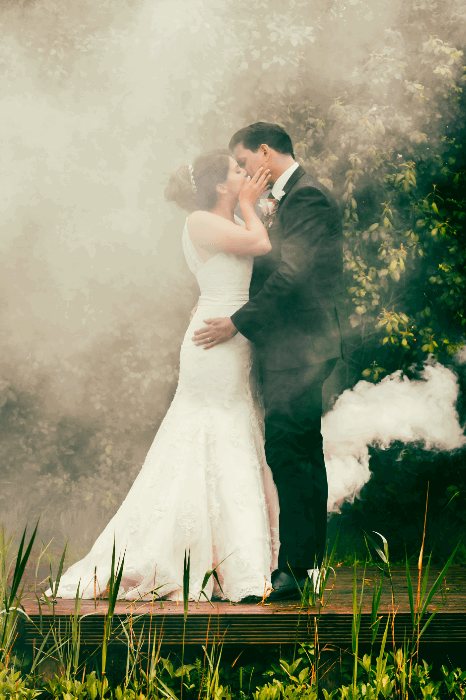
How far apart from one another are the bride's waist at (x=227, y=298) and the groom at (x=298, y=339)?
0.10m

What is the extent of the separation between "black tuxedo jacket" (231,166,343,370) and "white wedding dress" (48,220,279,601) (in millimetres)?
155

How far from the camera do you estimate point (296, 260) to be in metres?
2.15

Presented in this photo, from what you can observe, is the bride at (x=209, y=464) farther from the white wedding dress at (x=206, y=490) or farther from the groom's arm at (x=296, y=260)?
the groom's arm at (x=296, y=260)

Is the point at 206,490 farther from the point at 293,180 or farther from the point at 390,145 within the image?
the point at 390,145

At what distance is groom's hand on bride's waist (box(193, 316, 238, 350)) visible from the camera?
7.34 feet

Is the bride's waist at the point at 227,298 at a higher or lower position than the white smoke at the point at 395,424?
higher

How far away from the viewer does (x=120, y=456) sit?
11.1 feet

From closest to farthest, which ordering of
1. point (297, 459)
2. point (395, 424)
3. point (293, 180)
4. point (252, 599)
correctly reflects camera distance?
point (252, 599) → point (297, 459) → point (293, 180) → point (395, 424)

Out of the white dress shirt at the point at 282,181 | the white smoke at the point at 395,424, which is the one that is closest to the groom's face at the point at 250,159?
the white dress shirt at the point at 282,181

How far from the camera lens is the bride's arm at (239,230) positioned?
7.31 feet

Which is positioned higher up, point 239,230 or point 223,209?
point 223,209

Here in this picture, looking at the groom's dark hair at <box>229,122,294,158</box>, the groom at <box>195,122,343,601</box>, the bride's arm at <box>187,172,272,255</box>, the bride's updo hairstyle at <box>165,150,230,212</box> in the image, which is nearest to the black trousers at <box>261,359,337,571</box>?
the groom at <box>195,122,343,601</box>

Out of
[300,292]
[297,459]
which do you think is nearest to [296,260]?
[300,292]

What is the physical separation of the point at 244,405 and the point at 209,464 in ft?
0.94
